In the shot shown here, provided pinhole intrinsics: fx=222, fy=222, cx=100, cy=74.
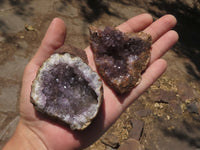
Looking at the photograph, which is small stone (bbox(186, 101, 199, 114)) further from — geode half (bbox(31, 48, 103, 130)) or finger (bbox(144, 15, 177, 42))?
geode half (bbox(31, 48, 103, 130))

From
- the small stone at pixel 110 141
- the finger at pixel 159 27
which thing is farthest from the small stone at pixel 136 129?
the finger at pixel 159 27

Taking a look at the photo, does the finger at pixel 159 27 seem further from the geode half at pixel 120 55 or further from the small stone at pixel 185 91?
the small stone at pixel 185 91

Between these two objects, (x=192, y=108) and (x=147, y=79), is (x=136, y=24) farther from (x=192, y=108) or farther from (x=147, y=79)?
(x=192, y=108)

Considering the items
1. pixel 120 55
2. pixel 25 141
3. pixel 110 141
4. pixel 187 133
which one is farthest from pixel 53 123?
pixel 187 133

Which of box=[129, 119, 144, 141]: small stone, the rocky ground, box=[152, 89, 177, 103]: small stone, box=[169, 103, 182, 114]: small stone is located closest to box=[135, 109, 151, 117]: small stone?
the rocky ground

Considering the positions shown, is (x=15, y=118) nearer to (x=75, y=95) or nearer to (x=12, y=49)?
(x=12, y=49)
